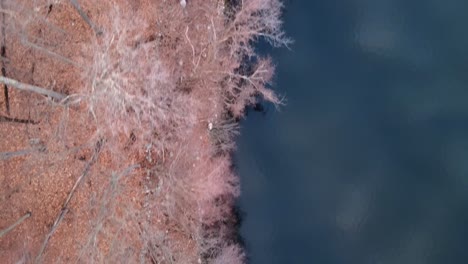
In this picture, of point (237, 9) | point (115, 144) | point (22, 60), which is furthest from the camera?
point (237, 9)

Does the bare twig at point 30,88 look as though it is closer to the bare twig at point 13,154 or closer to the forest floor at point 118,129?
the forest floor at point 118,129

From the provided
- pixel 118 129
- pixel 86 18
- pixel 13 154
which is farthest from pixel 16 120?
pixel 86 18

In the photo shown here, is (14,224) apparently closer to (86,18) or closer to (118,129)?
(118,129)

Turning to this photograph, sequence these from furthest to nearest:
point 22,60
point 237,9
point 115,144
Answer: point 237,9
point 115,144
point 22,60

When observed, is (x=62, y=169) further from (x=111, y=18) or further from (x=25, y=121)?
(x=111, y=18)

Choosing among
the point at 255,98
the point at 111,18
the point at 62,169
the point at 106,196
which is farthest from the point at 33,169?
the point at 255,98

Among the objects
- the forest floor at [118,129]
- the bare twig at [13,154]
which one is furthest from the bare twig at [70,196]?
the bare twig at [13,154]
